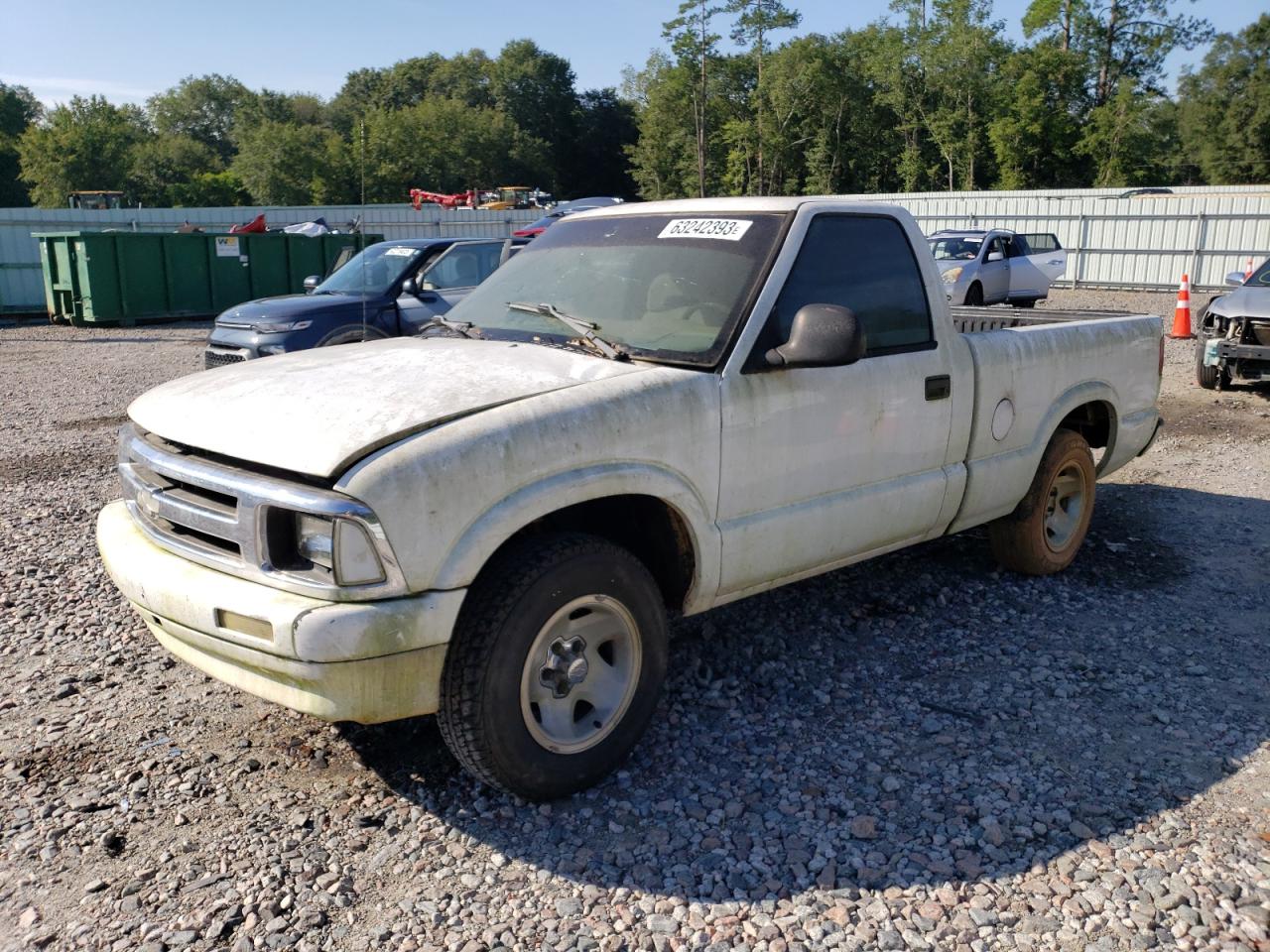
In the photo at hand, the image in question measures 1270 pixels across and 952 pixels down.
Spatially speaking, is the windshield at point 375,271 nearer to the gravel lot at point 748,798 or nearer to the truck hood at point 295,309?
the truck hood at point 295,309

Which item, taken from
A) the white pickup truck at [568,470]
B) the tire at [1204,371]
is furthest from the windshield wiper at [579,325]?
the tire at [1204,371]

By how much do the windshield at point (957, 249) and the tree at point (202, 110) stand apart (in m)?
116

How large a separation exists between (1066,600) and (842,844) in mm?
2669

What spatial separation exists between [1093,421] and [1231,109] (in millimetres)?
67132

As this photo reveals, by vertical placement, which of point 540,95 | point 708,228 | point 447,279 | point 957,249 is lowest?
point 447,279

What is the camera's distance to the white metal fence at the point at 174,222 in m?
23.3

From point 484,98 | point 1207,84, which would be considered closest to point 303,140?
point 484,98

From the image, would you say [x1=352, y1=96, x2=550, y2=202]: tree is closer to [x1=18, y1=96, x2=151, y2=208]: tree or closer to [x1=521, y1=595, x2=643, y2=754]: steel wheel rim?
[x1=18, y1=96, x2=151, y2=208]: tree

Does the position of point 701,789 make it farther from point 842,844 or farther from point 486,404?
point 486,404

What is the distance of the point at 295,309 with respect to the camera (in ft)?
34.6

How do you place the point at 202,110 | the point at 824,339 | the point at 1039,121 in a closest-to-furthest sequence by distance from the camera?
the point at 824,339
the point at 1039,121
the point at 202,110

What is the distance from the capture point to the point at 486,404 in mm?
3309

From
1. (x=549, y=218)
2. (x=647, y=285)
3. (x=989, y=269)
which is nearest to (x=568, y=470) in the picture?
(x=647, y=285)

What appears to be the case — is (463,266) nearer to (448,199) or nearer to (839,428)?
(839,428)
